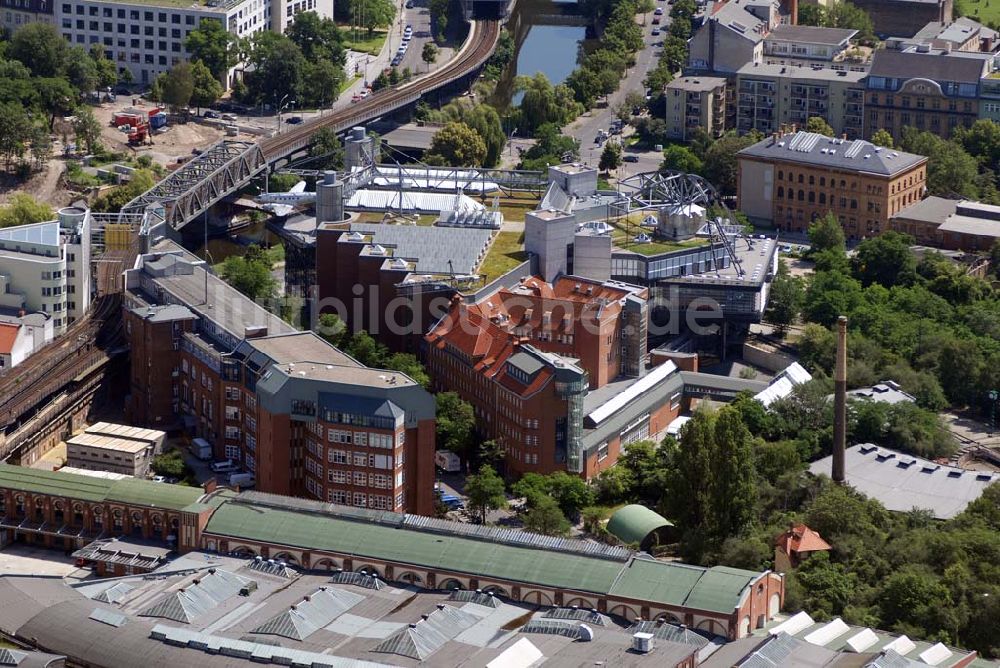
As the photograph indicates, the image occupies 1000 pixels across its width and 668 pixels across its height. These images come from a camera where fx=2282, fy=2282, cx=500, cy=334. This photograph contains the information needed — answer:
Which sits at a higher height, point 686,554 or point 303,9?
point 303,9

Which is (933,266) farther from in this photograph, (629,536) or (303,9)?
(303,9)

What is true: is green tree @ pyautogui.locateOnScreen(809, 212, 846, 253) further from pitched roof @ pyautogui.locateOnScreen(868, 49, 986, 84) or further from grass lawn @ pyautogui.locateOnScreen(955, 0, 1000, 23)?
grass lawn @ pyautogui.locateOnScreen(955, 0, 1000, 23)

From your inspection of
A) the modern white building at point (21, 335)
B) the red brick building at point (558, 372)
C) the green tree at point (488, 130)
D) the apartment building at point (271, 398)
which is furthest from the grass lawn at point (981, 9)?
the modern white building at point (21, 335)

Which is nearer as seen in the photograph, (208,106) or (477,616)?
(477,616)

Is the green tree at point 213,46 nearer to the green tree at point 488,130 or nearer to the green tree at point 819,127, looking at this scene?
the green tree at point 488,130

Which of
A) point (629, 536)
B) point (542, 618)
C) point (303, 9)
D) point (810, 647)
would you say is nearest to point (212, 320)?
point (629, 536)
